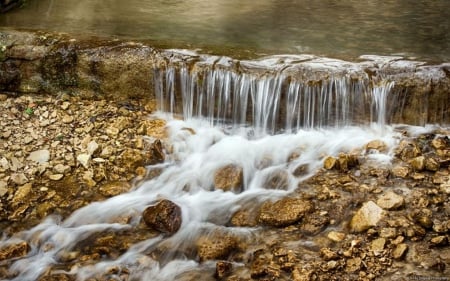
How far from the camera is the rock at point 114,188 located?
5055 mm

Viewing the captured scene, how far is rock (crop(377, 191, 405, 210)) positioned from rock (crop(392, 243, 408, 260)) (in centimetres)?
59

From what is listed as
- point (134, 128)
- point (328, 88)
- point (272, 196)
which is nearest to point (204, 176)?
point (272, 196)

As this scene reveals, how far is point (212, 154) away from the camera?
5777 millimetres

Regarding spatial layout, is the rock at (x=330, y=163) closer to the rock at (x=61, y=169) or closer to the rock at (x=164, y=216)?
the rock at (x=164, y=216)

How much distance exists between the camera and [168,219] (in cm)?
447

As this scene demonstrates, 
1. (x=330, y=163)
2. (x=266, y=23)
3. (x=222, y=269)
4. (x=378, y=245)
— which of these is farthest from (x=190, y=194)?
(x=266, y=23)

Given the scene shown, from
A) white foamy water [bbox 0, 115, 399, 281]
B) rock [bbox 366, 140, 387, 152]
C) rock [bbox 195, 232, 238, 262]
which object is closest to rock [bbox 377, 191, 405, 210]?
white foamy water [bbox 0, 115, 399, 281]

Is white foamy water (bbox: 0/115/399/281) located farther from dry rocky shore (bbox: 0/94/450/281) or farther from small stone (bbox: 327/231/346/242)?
small stone (bbox: 327/231/346/242)

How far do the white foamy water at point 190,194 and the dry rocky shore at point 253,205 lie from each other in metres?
0.11

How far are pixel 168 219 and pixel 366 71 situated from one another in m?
3.71

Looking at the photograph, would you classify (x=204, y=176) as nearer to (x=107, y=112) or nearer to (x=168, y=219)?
(x=168, y=219)

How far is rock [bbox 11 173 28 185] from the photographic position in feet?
16.7

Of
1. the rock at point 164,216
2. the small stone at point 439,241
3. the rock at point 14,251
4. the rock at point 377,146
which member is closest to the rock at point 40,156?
the rock at point 14,251

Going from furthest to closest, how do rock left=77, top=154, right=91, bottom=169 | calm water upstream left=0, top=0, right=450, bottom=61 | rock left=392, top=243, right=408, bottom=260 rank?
calm water upstream left=0, top=0, right=450, bottom=61 → rock left=77, top=154, right=91, bottom=169 → rock left=392, top=243, right=408, bottom=260
